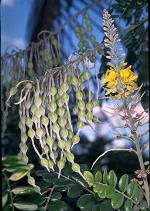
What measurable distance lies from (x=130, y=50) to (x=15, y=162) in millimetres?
990

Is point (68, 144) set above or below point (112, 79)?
below

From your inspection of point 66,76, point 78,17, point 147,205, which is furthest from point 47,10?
point 147,205

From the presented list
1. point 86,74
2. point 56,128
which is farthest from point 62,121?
point 86,74

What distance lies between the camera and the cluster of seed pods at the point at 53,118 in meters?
0.86

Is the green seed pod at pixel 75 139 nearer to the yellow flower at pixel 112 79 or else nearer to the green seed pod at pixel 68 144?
the green seed pod at pixel 68 144

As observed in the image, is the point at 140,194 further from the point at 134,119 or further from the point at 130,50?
the point at 130,50

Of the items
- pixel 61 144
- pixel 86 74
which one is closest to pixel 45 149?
pixel 61 144

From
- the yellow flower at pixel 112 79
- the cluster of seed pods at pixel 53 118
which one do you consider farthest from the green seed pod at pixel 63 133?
the yellow flower at pixel 112 79

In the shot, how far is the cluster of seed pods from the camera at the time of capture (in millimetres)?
863

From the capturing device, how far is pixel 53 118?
87 centimetres

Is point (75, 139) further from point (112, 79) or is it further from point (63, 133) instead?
point (112, 79)

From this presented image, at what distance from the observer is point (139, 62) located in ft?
5.23

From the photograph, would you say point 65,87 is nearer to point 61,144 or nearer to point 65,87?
point 65,87

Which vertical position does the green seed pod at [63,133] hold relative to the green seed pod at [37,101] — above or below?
Answer: below
